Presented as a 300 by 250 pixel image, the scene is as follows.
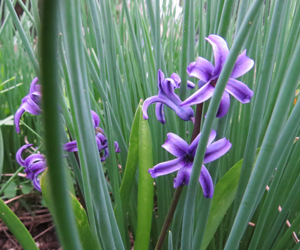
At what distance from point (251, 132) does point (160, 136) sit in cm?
20

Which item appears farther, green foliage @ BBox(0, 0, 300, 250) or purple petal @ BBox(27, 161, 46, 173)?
purple petal @ BBox(27, 161, 46, 173)

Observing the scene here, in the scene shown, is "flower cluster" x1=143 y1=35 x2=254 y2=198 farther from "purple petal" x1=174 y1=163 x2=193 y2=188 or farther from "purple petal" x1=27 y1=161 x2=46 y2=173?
"purple petal" x1=27 y1=161 x2=46 y2=173

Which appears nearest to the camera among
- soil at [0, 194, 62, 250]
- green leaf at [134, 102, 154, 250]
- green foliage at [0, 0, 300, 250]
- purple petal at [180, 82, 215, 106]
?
green foliage at [0, 0, 300, 250]

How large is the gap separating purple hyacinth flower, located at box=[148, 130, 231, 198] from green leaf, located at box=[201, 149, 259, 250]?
84mm

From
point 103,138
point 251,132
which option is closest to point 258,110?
point 251,132

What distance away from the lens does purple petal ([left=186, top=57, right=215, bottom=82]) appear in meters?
0.34

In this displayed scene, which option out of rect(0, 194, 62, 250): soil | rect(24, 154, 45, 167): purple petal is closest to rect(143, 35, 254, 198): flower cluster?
rect(24, 154, 45, 167): purple petal

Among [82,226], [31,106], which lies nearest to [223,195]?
[82,226]

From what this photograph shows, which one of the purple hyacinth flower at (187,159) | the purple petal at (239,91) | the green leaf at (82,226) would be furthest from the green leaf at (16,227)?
the purple petal at (239,91)

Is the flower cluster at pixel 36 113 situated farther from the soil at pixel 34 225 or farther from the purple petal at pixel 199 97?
the soil at pixel 34 225

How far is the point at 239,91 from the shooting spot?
1.08 ft

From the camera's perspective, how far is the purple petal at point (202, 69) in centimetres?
34

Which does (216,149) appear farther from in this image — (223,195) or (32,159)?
(32,159)

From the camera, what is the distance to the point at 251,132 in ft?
1.28
